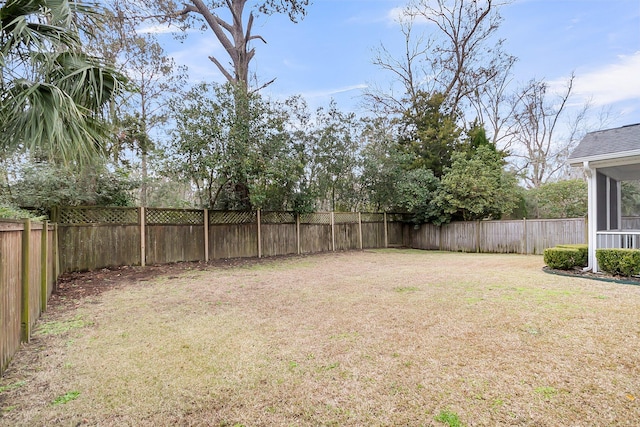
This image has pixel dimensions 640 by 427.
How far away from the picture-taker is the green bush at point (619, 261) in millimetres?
5688

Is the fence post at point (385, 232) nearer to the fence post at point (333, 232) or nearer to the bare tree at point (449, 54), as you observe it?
the fence post at point (333, 232)

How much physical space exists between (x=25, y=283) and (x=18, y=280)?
0.63ft

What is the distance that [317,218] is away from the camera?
11.8 m

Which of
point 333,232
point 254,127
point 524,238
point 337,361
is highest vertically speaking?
point 254,127

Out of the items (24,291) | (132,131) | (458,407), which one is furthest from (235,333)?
(132,131)

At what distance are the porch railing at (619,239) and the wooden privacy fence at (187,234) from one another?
7.77 m

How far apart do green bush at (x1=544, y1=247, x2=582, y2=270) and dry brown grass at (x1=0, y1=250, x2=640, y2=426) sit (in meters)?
2.05

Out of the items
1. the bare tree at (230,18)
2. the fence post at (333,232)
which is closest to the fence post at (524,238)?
the fence post at (333,232)

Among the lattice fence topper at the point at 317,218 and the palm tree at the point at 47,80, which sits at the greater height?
the palm tree at the point at 47,80

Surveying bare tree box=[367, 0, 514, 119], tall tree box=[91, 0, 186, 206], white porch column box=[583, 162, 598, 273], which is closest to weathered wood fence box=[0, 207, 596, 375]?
tall tree box=[91, 0, 186, 206]

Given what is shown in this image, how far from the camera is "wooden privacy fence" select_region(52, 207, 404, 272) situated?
7.11 meters

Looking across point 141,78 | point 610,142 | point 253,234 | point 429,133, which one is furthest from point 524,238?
point 141,78

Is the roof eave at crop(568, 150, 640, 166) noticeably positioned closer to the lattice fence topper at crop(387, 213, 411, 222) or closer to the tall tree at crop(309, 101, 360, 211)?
the tall tree at crop(309, 101, 360, 211)

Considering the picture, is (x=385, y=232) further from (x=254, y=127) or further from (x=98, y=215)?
(x=98, y=215)
